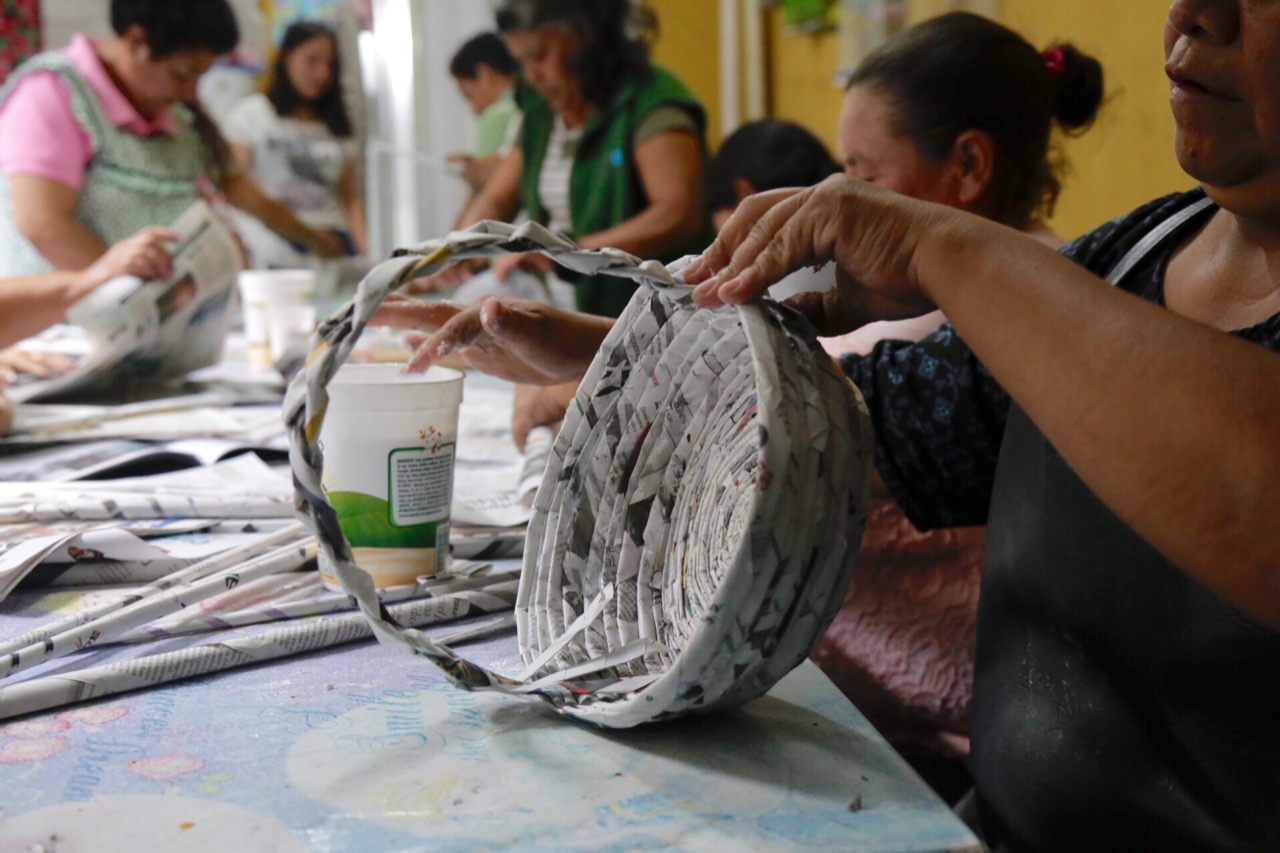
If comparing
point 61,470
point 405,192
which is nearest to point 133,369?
point 61,470

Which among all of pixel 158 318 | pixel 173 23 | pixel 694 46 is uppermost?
pixel 694 46

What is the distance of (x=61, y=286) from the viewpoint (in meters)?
1.52

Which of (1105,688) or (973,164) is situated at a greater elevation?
(973,164)

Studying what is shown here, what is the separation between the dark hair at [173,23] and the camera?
6.94ft

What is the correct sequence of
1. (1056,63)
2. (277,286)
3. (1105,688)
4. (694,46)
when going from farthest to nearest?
(694,46), (277,286), (1056,63), (1105,688)

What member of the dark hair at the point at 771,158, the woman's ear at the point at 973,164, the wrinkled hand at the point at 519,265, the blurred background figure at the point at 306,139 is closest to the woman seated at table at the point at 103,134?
the wrinkled hand at the point at 519,265

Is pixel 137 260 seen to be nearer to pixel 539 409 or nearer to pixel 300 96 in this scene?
pixel 539 409

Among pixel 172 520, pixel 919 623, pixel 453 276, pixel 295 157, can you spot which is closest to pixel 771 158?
pixel 453 276

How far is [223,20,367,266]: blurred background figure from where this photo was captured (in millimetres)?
3693

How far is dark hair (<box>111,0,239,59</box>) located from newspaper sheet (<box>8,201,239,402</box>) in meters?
0.66

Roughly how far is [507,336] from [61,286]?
956mm

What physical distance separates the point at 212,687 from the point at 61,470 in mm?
642

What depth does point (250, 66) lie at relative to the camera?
3.70 meters

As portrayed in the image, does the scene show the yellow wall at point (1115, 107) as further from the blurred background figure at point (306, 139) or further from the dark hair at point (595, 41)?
the blurred background figure at point (306, 139)
